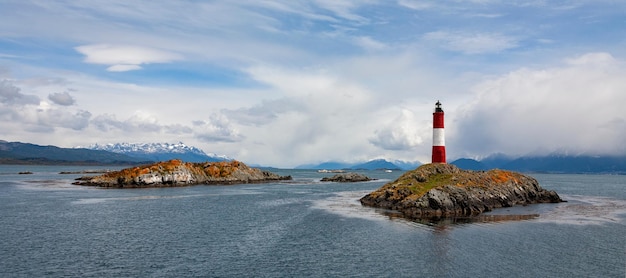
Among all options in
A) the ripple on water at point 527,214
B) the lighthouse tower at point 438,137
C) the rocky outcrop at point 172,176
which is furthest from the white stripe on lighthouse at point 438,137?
the rocky outcrop at point 172,176

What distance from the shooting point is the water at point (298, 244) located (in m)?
33.6

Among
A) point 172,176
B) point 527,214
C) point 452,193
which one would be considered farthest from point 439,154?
point 172,176

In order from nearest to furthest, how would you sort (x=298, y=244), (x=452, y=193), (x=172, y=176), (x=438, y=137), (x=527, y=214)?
(x=298, y=244)
(x=527, y=214)
(x=452, y=193)
(x=438, y=137)
(x=172, y=176)

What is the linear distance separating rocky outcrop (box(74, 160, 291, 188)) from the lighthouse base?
260ft

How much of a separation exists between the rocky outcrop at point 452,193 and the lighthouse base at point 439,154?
169 centimetres

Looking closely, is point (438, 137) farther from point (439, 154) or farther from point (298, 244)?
point (298, 244)

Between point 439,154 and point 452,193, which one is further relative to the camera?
point 439,154

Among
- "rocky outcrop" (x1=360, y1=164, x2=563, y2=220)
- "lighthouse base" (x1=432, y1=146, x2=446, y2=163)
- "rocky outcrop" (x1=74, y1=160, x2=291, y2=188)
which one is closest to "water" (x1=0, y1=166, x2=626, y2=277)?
"rocky outcrop" (x1=360, y1=164, x2=563, y2=220)

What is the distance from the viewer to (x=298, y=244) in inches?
1684

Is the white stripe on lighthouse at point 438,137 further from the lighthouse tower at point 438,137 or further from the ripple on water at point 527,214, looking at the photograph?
the ripple on water at point 527,214

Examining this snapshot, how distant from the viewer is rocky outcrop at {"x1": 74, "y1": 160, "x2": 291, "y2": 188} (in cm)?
12431

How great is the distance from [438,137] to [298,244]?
46.1 m

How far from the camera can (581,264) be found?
35469 mm

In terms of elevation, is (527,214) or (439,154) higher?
(439,154)
